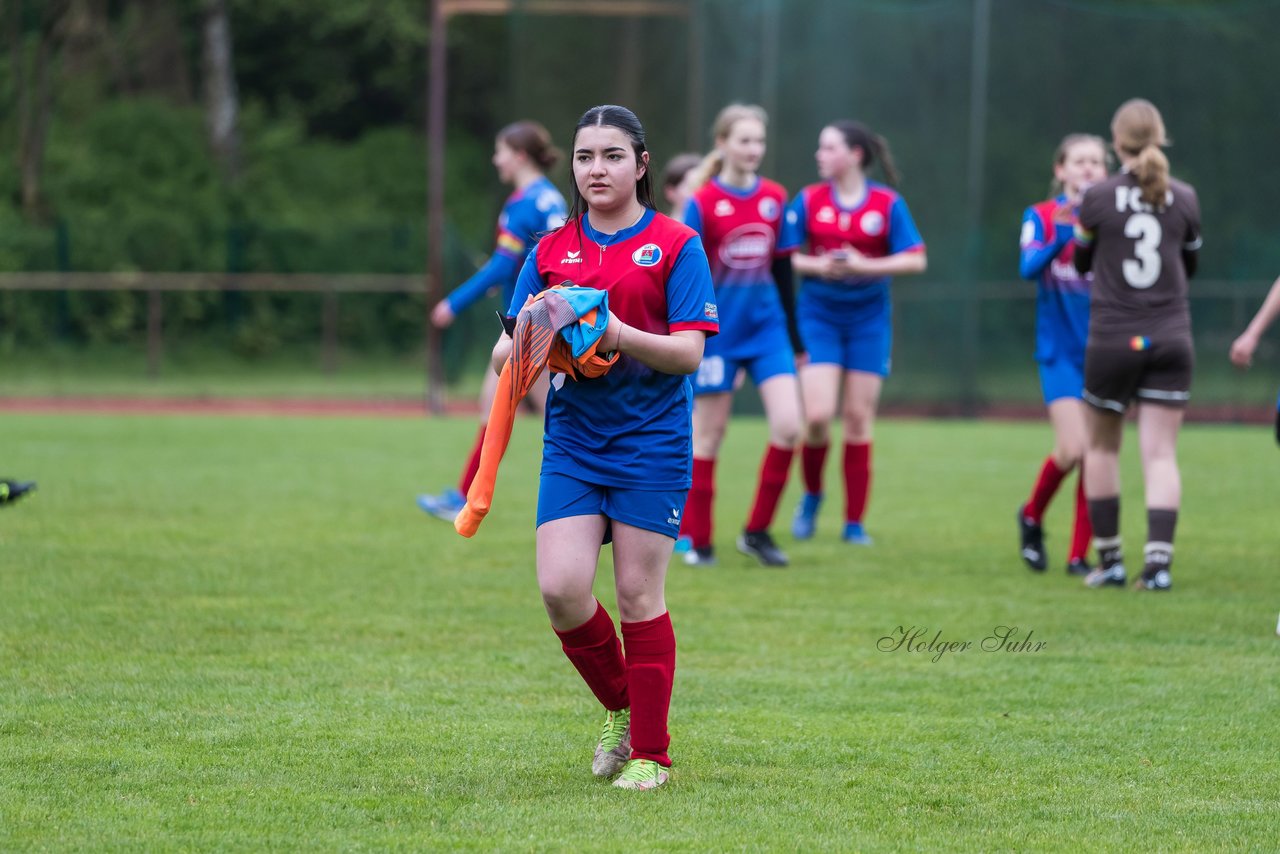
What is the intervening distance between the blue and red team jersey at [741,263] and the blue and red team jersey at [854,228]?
0.52 meters

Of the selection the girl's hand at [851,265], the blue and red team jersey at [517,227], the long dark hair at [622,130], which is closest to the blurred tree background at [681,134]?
the blue and red team jersey at [517,227]

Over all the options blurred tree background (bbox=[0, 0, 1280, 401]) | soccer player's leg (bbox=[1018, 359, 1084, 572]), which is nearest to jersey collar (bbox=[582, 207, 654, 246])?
soccer player's leg (bbox=[1018, 359, 1084, 572])

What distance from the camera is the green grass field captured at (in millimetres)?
3857

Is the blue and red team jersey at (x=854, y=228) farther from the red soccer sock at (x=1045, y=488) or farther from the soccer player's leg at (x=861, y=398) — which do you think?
the red soccer sock at (x=1045, y=488)

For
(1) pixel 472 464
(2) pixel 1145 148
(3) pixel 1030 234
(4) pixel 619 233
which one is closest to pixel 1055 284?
(3) pixel 1030 234

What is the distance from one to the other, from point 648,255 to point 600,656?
1054 millimetres

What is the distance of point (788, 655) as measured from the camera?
5.84 meters

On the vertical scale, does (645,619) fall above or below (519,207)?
below

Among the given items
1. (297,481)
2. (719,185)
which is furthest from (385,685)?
(297,481)

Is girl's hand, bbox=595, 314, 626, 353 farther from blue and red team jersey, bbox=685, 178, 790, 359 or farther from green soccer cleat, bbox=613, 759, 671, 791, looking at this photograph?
blue and red team jersey, bbox=685, 178, 790, 359

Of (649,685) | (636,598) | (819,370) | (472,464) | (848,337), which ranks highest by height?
(848,337)

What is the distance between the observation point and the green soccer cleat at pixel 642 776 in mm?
4113

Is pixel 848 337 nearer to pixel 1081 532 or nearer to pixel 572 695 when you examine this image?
pixel 1081 532

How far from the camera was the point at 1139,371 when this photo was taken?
6965 mm
